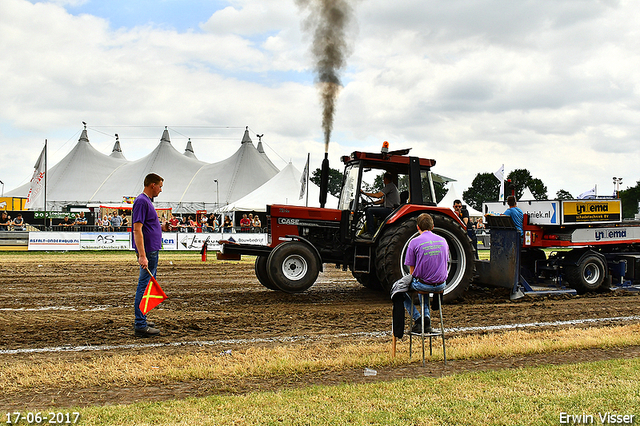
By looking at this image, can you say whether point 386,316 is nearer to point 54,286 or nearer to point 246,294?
point 246,294

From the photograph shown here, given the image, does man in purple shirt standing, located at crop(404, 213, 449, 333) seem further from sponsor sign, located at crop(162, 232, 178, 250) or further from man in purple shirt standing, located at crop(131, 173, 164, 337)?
sponsor sign, located at crop(162, 232, 178, 250)

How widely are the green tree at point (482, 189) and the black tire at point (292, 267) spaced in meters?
86.7

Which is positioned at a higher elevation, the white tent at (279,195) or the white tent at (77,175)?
the white tent at (77,175)

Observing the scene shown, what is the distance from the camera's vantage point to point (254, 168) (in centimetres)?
4159

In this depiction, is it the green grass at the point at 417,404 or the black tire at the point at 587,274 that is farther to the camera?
the black tire at the point at 587,274

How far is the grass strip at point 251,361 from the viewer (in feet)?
14.3

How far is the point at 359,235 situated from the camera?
337 inches

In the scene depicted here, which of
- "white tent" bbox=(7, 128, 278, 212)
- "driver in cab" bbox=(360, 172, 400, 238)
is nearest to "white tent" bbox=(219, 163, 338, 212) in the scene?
"white tent" bbox=(7, 128, 278, 212)

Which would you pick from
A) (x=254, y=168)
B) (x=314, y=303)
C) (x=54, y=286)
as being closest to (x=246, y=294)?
(x=314, y=303)

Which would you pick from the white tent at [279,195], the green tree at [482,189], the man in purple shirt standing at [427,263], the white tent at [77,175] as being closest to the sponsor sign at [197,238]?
the white tent at [279,195]

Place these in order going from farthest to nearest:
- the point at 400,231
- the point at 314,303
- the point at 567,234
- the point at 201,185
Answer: the point at 201,185 < the point at 567,234 < the point at 314,303 < the point at 400,231

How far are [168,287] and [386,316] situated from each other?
500 cm

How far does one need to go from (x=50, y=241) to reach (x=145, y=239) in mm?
17865

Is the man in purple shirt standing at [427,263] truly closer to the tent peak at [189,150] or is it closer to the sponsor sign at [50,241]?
the sponsor sign at [50,241]
